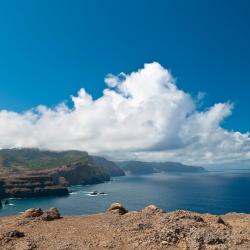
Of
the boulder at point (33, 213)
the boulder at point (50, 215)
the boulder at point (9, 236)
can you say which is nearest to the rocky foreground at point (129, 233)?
the boulder at point (9, 236)

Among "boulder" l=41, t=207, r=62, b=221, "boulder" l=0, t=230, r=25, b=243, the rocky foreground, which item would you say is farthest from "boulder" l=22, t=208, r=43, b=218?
"boulder" l=0, t=230, r=25, b=243

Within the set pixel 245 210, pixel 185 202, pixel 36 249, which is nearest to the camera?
pixel 36 249

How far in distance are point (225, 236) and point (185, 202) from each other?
541 ft

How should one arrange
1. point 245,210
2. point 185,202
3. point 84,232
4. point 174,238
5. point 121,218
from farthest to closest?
1. point 185,202
2. point 245,210
3. point 121,218
4. point 84,232
5. point 174,238

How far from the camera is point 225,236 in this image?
2966 centimetres

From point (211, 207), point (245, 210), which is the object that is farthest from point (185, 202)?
point (245, 210)

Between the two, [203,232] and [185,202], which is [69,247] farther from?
[185,202]

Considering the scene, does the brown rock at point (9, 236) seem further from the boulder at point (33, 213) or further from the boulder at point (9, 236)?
the boulder at point (33, 213)

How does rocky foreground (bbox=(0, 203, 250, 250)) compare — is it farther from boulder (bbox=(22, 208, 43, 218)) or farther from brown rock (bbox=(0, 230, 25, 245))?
boulder (bbox=(22, 208, 43, 218))

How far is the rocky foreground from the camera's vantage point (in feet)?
92.1

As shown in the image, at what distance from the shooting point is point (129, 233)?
101 ft

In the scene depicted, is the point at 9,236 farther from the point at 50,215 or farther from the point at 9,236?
the point at 50,215

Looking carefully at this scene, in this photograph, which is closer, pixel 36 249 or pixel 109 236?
pixel 36 249

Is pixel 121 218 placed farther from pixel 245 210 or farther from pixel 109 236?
pixel 245 210
